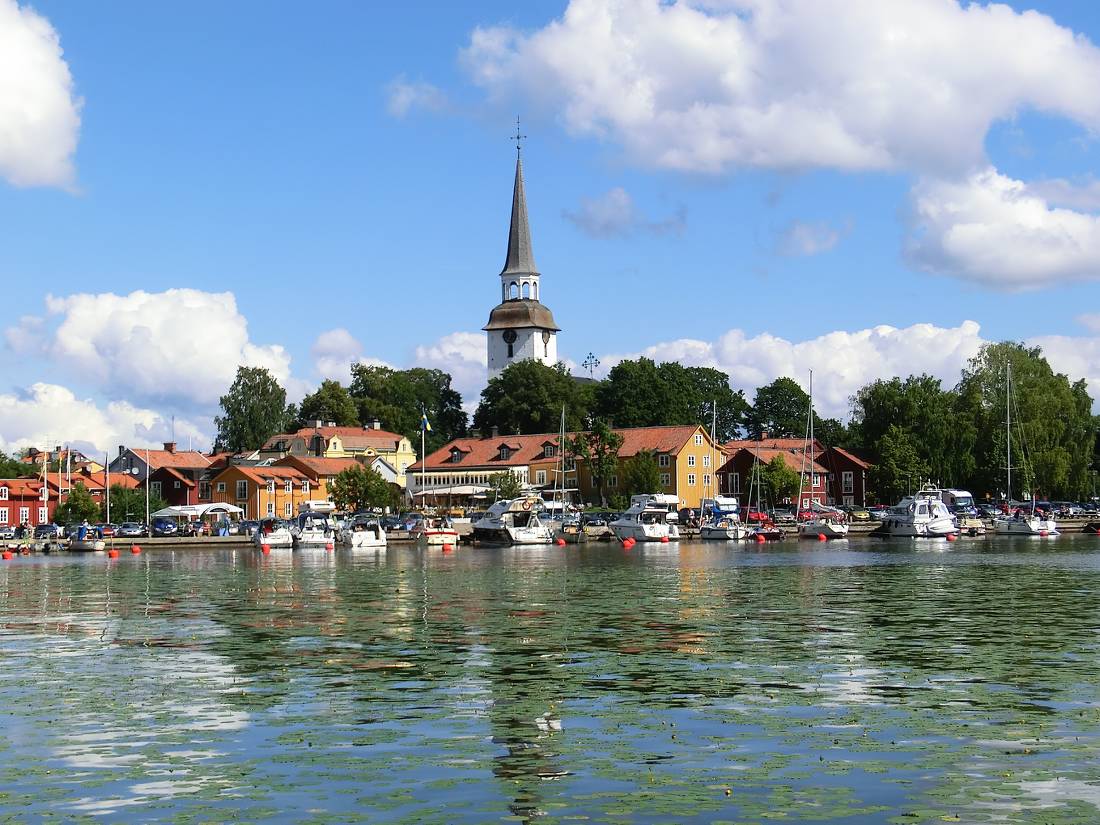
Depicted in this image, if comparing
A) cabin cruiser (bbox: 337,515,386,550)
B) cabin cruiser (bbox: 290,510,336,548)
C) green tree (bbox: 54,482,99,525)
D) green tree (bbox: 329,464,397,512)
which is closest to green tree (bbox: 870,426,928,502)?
green tree (bbox: 329,464,397,512)

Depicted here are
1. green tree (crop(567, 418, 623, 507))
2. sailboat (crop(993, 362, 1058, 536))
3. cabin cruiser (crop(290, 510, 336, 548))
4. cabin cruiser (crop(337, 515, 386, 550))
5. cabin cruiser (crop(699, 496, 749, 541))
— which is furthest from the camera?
green tree (crop(567, 418, 623, 507))

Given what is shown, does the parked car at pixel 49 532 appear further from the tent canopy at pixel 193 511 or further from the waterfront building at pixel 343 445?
the waterfront building at pixel 343 445

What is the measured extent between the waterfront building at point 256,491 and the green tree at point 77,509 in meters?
19.7

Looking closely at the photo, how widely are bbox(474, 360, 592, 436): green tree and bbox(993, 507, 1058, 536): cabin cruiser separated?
215 ft

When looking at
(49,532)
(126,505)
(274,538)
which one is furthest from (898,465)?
(49,532)

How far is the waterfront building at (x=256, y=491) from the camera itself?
156 m

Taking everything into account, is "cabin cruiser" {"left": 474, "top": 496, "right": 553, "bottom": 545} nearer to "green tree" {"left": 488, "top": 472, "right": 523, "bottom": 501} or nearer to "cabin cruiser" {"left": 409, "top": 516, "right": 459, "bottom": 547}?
"cabin cruiser" {"left": 409, "top": 516, "right": 459, "bottom": 547}

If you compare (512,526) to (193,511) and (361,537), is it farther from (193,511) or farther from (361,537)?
(193,511)

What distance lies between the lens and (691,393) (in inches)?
7653

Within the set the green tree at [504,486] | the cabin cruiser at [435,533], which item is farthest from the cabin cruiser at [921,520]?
the green tree at [504,486]

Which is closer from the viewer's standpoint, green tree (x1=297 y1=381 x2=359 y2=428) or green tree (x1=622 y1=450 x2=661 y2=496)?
green tree (x1=622 y1=450 x2=661 y2=496)

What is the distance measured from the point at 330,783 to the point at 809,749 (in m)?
6.48

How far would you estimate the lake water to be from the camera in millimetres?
16672

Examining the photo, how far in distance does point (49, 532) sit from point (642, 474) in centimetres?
5788
